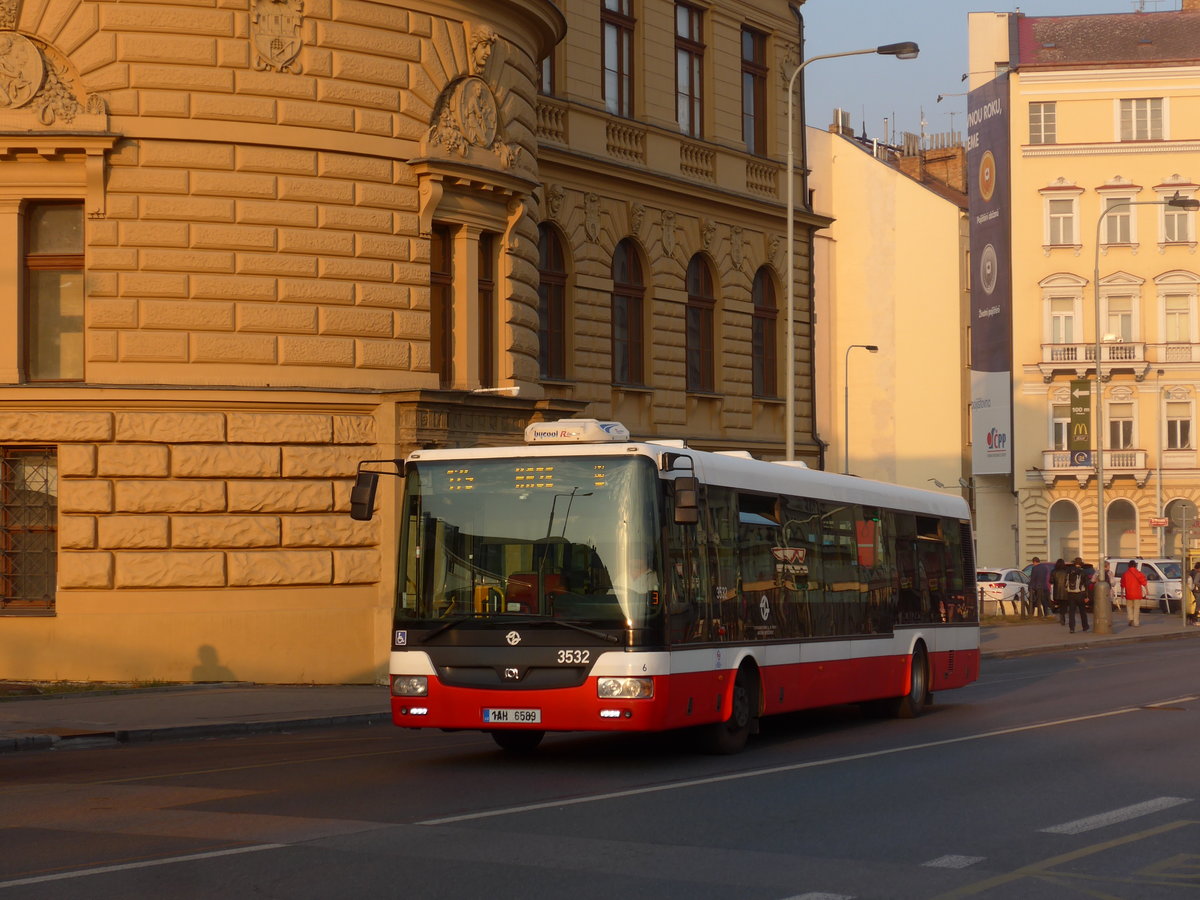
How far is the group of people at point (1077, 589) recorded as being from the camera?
43.2 metres

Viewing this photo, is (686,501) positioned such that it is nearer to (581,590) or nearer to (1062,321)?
(581,590)

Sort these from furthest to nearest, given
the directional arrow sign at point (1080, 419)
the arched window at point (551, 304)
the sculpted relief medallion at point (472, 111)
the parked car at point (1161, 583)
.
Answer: the directional arrow sign at point (1080, 419) < the parked car at point (1161, 583) < the arched window at point (551, 304) < the sculpted relief medallion at point (472, 111)

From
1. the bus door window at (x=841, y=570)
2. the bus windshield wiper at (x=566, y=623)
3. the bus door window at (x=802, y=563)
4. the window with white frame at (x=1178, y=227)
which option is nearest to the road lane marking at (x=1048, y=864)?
the bus windshield wiper at (x=566, y=623)

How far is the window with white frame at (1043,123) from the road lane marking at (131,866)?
70.4 meters

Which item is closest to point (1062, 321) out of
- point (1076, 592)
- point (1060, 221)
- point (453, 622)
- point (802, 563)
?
point (1060, 221)

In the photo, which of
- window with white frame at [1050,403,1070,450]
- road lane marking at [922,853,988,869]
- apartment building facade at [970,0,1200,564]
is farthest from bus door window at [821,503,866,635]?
window with white frame at [1050,403,1070,450]

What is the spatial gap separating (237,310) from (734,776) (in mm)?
11743

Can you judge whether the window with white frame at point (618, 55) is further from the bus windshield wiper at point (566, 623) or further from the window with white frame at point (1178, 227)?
the window with white frame at point (1178, 227)

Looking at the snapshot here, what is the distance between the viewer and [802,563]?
17812mm

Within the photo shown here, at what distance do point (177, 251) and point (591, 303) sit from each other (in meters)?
10.5

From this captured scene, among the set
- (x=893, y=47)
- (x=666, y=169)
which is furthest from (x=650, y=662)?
(x=666, y=169)

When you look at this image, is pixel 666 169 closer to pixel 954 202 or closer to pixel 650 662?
pixel 650 662

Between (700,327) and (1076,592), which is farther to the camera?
(1076,592)

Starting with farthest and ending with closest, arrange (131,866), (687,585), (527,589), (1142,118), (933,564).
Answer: (1142,118) → (933,564) → (687,585) → (527,589) → (131,866)
